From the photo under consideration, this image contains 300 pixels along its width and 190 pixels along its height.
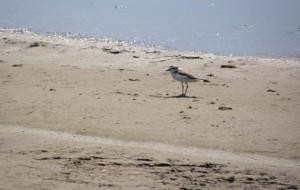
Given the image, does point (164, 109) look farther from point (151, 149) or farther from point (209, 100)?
point (151, 149)

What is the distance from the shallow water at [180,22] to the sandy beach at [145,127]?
338 inches

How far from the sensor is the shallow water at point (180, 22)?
2634 cm

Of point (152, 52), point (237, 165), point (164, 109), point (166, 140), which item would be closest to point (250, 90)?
point (164, 109)

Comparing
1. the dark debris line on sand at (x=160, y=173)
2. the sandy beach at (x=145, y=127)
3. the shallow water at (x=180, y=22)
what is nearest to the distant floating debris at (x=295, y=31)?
the shallow water at (x=180, y=22)

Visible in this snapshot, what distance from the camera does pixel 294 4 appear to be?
4172 centimetres

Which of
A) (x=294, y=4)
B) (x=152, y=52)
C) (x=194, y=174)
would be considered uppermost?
(x=294, y=4)

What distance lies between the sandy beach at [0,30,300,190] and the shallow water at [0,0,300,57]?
28.1ft

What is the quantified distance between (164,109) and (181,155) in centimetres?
295

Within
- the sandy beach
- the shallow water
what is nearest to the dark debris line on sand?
the sandy beach

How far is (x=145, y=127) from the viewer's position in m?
10.6

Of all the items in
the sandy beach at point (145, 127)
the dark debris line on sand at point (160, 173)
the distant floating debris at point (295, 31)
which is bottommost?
the dark debris line on sand at point (160, 173)

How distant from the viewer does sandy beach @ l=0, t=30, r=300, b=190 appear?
793 cm

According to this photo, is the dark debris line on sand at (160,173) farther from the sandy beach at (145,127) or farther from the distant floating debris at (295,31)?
the distant floating debris at (295,31)

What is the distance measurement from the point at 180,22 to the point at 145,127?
22.9 metres
